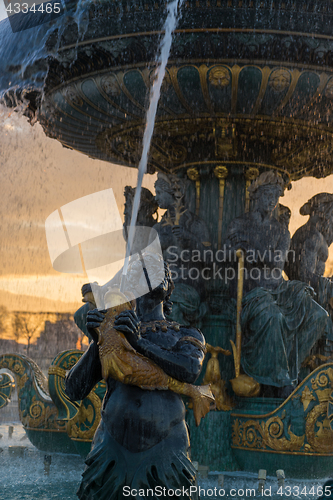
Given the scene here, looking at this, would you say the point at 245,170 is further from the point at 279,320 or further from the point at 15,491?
the point at 15,491

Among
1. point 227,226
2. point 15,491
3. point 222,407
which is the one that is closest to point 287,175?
point 227,226

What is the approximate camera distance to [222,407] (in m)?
5.43

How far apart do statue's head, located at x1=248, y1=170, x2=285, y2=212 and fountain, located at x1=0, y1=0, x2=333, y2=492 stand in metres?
0.14

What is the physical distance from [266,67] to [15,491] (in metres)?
3.86

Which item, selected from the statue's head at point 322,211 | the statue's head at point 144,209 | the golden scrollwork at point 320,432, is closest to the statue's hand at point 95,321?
the golden scrollwork at point 320,432

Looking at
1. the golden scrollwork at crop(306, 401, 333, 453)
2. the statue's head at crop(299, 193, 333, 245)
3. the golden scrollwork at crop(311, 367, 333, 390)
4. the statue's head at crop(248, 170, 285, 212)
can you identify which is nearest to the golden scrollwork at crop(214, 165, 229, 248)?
the statue's head at crop(248, 170, 285, 212)

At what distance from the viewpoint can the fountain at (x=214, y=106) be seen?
5.00 m

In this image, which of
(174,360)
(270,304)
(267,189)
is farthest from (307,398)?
(174,360)

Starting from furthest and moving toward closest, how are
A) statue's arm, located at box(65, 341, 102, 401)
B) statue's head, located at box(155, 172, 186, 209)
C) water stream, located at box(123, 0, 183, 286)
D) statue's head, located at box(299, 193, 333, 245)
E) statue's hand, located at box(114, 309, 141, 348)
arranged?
Answer: 1. statue's head, located at box(299, 193, 333, 245)
2. statue's head, located at box(155, 172, 186, 209)
3. water stream, located at box(123, 0, 183, 286)
4. statue's arm, located at box(65, 341, 102, 401)
5. statue's hand, located at box(114, 309, 141, 348)

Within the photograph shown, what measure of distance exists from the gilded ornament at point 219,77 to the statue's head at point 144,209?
171 cm

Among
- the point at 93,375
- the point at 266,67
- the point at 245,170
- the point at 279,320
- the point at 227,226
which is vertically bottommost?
the point at 93,375

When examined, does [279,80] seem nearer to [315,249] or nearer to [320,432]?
[315,249]

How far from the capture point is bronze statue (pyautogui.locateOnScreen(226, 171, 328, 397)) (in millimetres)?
5473

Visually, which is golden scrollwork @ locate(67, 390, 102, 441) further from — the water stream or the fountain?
the water stream
